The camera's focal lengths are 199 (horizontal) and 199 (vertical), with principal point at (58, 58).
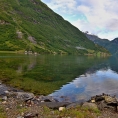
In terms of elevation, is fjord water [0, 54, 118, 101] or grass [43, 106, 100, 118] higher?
grass [43, 106, 100, 118]

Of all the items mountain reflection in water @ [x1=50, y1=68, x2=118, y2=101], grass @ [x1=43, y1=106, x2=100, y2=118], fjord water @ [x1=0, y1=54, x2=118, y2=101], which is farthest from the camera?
fjord water @ [x1=0, y1=54, x2=118, y2=101]

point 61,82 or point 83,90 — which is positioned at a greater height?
point 61,82

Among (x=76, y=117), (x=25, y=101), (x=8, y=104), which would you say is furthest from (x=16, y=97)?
(x=76, y=117)

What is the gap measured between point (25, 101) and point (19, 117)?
800 centimetres

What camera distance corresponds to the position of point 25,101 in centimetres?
2759

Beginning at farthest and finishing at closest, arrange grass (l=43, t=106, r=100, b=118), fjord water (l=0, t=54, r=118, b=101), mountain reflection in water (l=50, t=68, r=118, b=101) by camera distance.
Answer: fjord water (l=0, t=54, r=118, b=101)
mountain reflection in water (l=50, t=68, r=118, b=101)
grass (l=43, t=106, r=100, b=118)

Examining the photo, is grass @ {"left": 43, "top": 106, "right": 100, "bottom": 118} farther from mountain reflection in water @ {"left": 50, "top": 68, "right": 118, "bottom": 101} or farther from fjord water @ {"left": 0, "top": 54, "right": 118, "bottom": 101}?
fjord water @ {"left": 0, "top": 54, "right": 118, "bottom": 101}

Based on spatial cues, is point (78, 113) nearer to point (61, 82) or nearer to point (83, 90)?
point (83, 90)

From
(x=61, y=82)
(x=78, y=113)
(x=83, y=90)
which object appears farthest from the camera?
(x=61, y=82)

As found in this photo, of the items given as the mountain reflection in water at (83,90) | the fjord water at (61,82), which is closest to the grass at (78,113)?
the mountain reflection in water at (83,90)

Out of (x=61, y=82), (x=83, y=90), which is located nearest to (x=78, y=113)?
(x=83, y=90)

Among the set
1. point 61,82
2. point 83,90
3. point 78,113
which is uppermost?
point 78,113

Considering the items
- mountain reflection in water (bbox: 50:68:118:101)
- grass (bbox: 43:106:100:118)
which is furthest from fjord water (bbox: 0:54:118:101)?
grass (bbox: 43:106:100:118)

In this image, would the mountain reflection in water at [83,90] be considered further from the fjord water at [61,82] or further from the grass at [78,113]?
the grass at [78,113]
